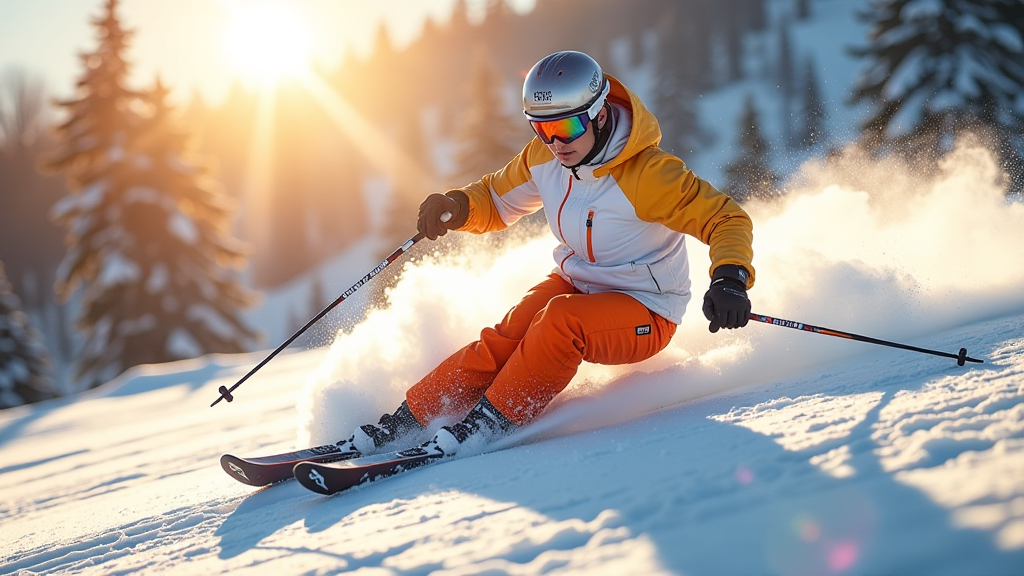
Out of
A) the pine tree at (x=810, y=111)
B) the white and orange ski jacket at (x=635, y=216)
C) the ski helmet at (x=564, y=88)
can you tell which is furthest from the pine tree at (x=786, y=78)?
the ski helmet at (x=564, y=88)

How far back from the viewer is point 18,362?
18.3 meters

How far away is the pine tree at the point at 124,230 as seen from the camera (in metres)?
15.3

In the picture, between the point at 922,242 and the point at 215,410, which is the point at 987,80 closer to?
the point at 922,242

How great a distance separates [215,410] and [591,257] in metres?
4.43

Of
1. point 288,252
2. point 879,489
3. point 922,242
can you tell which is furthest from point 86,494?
point 288,252

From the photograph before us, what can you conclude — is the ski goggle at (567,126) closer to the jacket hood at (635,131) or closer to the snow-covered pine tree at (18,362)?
the jacket hood at (635,131)

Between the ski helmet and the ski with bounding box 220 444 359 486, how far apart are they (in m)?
1.79

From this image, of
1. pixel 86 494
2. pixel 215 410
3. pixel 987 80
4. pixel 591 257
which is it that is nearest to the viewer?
pixel 591 257

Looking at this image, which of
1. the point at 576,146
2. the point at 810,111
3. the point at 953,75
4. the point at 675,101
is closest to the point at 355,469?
the point at 576,146

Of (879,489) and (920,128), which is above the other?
(920,128)

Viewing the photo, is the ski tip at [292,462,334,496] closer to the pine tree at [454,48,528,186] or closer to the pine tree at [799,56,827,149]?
the pine tree at [454,48,528,186]

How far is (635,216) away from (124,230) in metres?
15.0

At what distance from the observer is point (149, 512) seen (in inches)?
132

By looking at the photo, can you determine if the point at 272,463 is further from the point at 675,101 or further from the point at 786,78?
the point at 786,78
